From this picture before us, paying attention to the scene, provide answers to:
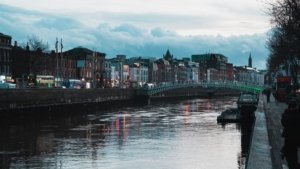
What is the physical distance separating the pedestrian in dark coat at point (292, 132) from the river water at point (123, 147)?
11.0 m

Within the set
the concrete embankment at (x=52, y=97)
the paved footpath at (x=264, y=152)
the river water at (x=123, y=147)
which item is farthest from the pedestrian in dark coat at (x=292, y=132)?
the concrete embankment at (x=52, y=97)

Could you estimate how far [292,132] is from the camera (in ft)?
44.3

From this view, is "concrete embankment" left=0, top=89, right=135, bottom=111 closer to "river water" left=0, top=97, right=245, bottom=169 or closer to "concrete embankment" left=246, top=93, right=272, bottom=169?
"river water" left=0, top=97, right=245, bottom=169

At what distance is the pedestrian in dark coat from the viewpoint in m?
13.4

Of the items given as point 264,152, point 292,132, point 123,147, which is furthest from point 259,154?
point 123,147

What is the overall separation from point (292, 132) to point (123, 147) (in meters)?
19.2

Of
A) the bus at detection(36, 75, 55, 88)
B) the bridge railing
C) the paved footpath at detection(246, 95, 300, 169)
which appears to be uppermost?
the bus at detection(36, 75, 55, 88)

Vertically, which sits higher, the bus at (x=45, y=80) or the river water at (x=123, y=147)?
the bus at (x=45, y=80)

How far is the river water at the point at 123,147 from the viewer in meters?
25.7

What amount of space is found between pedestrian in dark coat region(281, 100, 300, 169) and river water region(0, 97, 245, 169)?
11.0 meters

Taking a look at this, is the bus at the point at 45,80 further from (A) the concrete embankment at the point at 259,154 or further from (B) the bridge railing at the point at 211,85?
(A) the concrete embankment at the point at 259,154

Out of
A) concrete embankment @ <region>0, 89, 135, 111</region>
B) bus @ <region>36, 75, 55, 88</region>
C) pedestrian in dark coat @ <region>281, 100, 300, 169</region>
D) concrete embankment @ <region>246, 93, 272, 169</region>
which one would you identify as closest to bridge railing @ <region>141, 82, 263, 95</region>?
concrete embankment @ <region>0, 89, 135, 111</region>

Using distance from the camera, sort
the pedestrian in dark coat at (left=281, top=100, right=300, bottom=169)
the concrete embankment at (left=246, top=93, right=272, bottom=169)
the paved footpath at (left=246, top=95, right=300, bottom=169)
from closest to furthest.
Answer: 1. the concrete embankment at (left=246, top=93, right=272, bottom=169)
2. the paved footpath at (left=246, top=95, right=300, bottom=169)
3. the pedestrian in dark coat at (left=281, top=100, right=300, bottom=169)

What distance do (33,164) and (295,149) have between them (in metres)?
15.0
